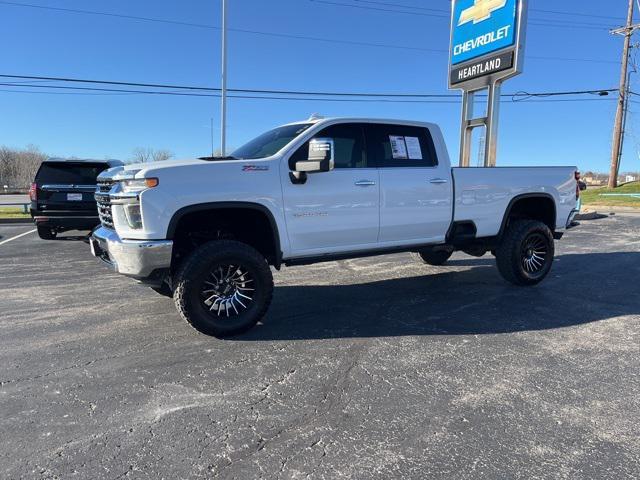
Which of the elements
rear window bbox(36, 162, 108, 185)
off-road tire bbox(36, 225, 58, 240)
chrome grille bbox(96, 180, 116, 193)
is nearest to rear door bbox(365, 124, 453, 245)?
chrome grille bbox(96, 180, 116, 193)

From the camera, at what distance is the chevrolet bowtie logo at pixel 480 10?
11.5 m

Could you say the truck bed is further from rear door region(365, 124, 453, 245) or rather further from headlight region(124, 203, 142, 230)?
headlight region(124, 203, 142, 230)

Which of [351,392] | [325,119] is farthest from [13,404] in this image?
[325,119]

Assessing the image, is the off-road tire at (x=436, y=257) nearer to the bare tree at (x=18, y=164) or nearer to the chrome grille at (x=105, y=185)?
the chrome grille at (x=105, y=185)

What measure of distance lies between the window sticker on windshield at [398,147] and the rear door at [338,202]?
42 cm

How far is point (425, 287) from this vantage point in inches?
260

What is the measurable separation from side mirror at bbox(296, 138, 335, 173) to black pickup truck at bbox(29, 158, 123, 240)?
652 centimetres

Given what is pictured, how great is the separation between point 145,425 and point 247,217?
2329mm

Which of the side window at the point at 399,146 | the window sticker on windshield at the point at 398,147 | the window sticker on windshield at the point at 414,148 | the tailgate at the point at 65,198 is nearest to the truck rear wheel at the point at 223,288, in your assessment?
the side window at the point at 399,146

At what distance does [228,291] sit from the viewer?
4520 millimetres

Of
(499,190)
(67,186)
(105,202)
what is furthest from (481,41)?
(105,202)

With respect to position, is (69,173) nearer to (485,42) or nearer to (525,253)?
(525,253)

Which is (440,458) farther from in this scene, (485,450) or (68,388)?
(68,388)

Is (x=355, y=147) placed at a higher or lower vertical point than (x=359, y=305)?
higher
